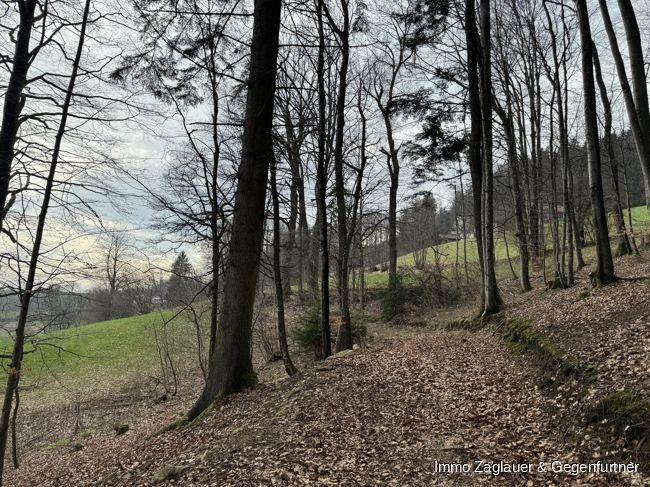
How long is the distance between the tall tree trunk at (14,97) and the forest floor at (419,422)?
5018 millimetres

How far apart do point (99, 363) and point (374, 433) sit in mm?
20707

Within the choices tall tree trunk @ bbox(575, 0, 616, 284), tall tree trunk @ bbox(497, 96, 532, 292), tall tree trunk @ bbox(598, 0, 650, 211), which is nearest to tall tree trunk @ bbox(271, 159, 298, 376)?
tall tree trunk @ bbox(575, 0, 616, 284)

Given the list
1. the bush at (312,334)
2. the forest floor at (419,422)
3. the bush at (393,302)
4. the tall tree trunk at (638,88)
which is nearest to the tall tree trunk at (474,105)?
the tall tree trunk at (638,88)

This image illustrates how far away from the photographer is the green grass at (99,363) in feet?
51.9

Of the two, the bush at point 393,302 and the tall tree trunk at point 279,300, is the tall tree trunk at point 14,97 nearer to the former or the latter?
the tall tree trunk at point 279,300

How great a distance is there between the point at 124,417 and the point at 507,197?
21.7 m

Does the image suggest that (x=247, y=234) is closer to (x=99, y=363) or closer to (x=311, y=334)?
(x=311, y=334)

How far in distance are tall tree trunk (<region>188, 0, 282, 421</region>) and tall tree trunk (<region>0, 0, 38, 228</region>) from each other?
3845mm

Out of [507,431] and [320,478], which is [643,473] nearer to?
[507,431]

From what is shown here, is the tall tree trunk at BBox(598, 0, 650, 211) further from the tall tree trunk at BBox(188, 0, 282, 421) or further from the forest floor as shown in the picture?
the tall tree trunk at BBox(188, 0, 282, 421)

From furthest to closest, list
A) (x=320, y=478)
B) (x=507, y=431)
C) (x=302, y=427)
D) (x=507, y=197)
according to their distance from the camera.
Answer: (x=507, y=197) < (x=302, y=427) < (x=507, y=431) < (x=320, y=478)

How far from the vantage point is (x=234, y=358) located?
622 centimetres

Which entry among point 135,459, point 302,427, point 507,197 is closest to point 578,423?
point 302,427

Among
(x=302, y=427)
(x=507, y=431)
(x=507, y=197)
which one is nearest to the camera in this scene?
(x=507, y=431)
